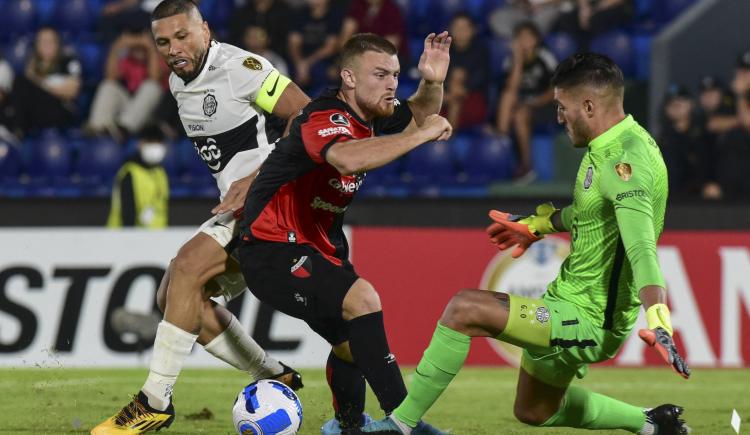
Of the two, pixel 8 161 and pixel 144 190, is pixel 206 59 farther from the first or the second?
pixel 8 161

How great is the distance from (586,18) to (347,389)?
321 inches

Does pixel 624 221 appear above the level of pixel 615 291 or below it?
above

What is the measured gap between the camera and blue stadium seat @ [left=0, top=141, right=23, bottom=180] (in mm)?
13500

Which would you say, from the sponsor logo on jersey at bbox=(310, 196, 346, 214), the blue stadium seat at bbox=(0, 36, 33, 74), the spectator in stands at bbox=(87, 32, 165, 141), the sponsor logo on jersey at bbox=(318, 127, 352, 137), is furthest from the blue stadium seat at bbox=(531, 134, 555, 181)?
the sponsor logo on jersey at bbox=(318, 127, 352, 137)

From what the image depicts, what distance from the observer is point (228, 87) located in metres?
6.77

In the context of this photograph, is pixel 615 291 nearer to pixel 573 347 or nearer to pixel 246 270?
pixel 573 347

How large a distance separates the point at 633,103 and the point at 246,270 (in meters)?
8.39

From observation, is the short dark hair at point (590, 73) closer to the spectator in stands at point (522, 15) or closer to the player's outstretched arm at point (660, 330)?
the player's outstretched arm at point (660, 330)

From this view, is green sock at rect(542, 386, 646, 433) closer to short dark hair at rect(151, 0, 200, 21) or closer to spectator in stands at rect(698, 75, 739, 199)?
short dark hair at rect(151, 0, 200, 21)

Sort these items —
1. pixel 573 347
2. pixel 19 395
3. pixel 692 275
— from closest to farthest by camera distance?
1. pixel 573 347
2. pixel 19 395
3. pixel 692 275

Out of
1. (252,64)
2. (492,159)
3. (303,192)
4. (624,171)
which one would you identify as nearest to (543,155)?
(492,159)

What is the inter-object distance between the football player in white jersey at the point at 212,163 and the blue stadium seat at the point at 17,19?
8.58 metres

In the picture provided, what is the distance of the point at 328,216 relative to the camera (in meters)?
6.18

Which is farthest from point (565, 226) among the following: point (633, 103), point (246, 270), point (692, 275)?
point (633, 103)
